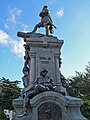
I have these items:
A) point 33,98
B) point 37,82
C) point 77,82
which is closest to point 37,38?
point 37,82

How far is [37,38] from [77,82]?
22391 millimetres

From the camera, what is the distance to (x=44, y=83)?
35.6 ft

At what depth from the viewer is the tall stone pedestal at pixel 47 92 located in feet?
33.0

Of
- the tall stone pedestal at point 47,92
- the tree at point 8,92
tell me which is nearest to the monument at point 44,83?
the tall stone pedestal at point 47,92

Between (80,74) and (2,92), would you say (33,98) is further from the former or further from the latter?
(80,74)

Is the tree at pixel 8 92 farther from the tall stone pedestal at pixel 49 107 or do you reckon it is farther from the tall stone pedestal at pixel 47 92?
the tall stone pedestal at pixel 49 107

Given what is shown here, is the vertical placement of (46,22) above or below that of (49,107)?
above

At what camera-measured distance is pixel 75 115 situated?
1052 cm

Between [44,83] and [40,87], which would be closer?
[40,87]

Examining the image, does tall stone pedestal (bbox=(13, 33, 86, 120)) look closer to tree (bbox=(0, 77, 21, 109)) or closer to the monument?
the monument

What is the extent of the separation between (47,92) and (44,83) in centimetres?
73

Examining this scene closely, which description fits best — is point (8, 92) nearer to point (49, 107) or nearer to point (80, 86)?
point (80, 86)

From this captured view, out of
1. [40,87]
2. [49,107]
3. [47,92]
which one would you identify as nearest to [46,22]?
[40,87]

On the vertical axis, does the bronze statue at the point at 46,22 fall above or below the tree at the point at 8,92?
below
